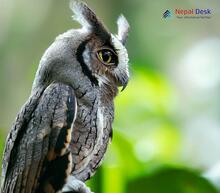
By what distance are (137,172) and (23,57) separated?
17.6ft

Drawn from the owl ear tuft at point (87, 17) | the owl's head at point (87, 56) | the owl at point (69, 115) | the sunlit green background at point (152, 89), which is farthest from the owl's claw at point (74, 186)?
the owl ear tuft at point (87, 17)

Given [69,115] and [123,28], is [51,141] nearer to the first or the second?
[69,115]

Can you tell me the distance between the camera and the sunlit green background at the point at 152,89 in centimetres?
293

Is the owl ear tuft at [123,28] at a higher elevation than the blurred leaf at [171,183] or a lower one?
higher

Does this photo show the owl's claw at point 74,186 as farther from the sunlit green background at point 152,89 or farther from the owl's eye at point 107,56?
the owl's eye at point 107,56

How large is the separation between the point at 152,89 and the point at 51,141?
5.36ft

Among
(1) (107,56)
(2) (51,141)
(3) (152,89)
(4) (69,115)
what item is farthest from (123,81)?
(3) (152,89)

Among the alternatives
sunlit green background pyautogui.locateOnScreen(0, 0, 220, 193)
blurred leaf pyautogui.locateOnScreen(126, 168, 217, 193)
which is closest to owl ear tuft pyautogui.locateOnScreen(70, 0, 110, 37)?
sunlit green background pyautogui.locateOnScreen(0, 0, 220, 193)

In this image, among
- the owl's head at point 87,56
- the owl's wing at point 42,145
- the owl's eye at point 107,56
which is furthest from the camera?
the owl's eye at point 107,56

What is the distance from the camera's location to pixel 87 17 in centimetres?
291

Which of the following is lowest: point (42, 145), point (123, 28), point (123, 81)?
point (42, 145)

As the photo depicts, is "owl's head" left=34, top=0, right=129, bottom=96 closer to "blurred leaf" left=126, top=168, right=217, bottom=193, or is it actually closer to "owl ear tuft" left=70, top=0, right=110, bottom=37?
"owl ear tuft" left=70, top=0, right=110, bottom=37

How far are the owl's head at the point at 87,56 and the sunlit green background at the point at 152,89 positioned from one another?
0.41 meters

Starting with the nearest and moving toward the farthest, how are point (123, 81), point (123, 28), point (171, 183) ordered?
1. point (171, 183)
2. point (123, 81)
3. point (123, 28)
